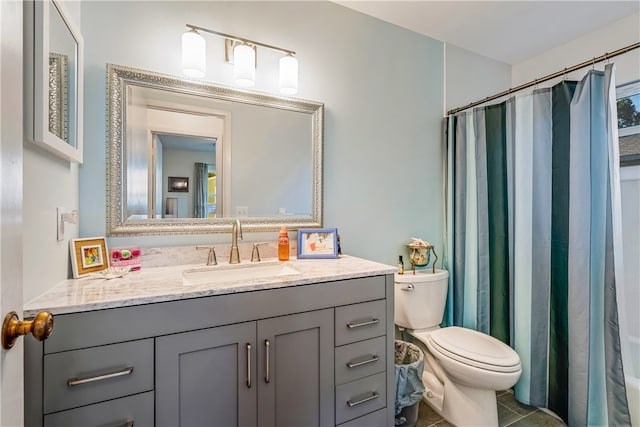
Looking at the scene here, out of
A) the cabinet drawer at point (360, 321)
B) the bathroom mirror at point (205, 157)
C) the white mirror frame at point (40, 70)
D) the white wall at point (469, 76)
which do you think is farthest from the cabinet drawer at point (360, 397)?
the white wall at point (469, 76)

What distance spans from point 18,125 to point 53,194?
57 cm

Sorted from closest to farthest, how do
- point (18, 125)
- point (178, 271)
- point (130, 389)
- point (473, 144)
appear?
point (18, 125) < point (130, 389) < point (178, 271) < point (473, 144)

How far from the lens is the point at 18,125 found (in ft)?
1.99

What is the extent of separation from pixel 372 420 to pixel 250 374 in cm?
66

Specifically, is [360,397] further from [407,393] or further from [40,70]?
[40,70]

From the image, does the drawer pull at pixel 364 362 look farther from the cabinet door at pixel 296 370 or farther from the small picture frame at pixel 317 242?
the small picture frame at pixel 317 242

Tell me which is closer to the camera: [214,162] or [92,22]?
[92,22]

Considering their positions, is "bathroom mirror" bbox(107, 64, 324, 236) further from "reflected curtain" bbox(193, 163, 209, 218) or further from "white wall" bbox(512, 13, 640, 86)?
"white wall" bbox(512, 13, 640, 86)

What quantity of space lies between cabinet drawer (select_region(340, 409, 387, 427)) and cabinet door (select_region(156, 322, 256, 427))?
0.47 metres

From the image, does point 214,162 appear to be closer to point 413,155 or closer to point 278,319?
point 278,319

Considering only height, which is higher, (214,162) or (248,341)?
(214,162)

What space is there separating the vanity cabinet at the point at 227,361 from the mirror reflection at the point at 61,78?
2.19 feet

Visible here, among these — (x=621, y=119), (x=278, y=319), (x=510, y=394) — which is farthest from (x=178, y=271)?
(x=621, y=119)

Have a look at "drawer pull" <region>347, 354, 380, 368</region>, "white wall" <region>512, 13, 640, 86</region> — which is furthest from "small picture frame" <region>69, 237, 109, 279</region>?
"white wall" <region>512, 13, 640, 86</region>
